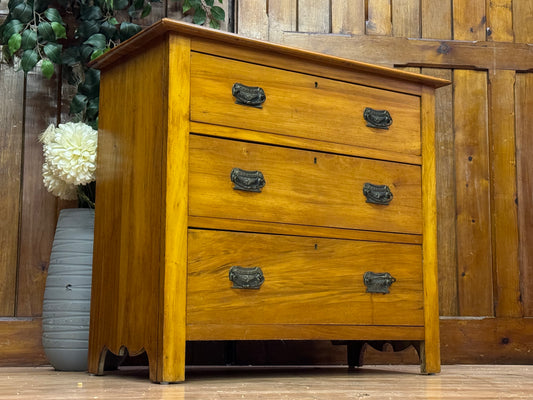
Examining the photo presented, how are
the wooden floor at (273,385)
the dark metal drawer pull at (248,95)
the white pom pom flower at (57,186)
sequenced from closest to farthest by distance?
the wooden floor at (273,385)
the dark metal drawer pull at (248,95)
the white pom pom flower at (57,186)

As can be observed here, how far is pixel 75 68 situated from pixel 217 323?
3.92ft

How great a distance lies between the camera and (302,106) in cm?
218

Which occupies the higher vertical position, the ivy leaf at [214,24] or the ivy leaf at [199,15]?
the ivy leaf at [199,15]

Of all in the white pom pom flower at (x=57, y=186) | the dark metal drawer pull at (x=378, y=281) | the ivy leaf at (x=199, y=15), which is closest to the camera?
the dark metal drawer pull at (x=378, y=281)

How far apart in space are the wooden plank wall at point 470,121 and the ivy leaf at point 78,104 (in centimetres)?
46

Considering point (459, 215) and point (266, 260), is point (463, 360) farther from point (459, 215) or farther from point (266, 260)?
point (266, 260)

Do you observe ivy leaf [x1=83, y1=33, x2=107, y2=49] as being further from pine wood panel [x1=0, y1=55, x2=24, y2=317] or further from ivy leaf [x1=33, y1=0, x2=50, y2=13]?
pine wood panel [x1=0, y1=55, x2=24, y2=317]

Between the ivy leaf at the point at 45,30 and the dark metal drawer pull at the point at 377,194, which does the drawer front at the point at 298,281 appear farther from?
the ivy leaf at the point at 45,30

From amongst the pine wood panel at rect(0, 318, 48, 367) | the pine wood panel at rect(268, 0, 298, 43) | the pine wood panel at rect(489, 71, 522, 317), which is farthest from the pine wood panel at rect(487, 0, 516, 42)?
the pine wood panel at rect(0, 318, 48, 367)

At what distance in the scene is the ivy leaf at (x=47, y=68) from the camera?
2475mm

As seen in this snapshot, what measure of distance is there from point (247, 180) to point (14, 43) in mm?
975

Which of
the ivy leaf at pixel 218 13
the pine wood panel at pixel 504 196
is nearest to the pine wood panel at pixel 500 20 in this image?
the pine wood panel at pixel 504 196

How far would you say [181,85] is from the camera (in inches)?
77.5

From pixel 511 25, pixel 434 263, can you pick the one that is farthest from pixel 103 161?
pixel 511 25
